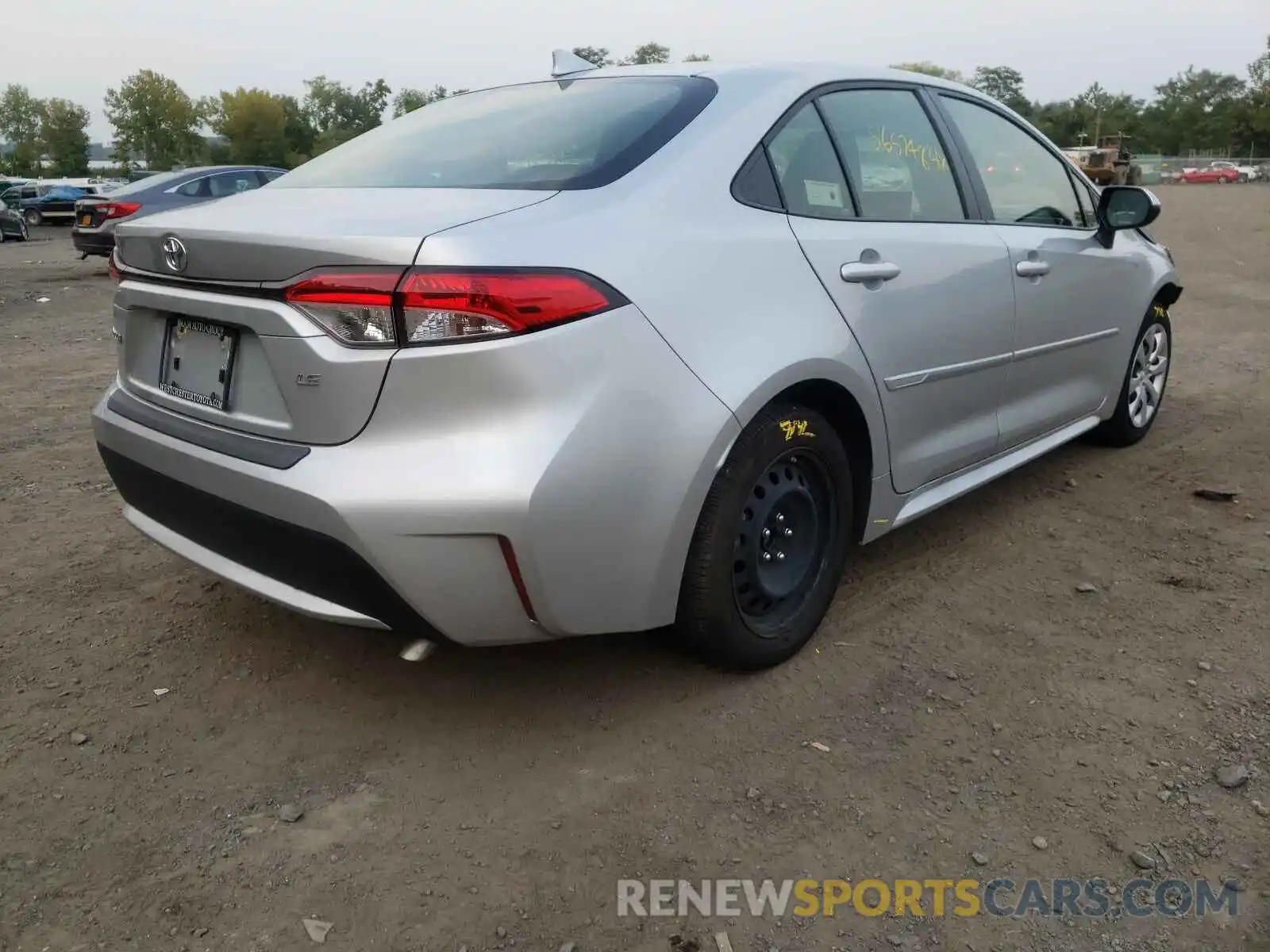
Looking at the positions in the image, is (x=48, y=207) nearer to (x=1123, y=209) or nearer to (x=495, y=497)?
(x=1123, y=209)

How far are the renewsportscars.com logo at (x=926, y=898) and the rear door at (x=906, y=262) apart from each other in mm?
1338

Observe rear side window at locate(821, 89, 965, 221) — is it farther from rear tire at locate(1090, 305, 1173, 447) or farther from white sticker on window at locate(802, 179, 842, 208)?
rear tire at locate(1090, 305, 1173, 447)

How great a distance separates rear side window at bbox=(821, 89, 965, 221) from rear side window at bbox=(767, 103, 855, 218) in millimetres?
69

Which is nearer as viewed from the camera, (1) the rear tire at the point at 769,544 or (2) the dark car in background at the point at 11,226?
(1) the rear tire at the point at 769,544

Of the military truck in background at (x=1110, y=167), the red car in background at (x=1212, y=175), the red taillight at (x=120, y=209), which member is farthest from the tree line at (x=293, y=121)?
the red taillight at (x=120, y=209)

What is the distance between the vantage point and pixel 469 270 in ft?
6.54

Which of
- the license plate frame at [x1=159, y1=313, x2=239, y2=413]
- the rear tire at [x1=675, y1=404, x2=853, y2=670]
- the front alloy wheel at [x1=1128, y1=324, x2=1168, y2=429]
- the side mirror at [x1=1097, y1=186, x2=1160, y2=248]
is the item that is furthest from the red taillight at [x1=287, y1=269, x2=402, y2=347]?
the front alloy wheel at [x1=1128, y1=324, x2=1168, y2=429]

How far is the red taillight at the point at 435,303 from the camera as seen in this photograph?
6.53ft

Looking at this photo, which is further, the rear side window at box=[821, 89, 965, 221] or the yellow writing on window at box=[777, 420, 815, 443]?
the rear side window at box=[821, 89, 965, 221]

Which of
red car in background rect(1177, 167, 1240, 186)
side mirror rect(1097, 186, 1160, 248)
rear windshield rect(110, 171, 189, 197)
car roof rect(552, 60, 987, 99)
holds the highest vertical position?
red car in background rect(1177, 167, 1240, 186)

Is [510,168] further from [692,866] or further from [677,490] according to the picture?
[692,866]

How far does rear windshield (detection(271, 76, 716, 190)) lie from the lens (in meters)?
2.41

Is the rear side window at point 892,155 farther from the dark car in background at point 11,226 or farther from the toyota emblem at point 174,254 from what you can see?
the dark car in background at point 11,226

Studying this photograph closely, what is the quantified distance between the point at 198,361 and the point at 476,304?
828 millimetres
